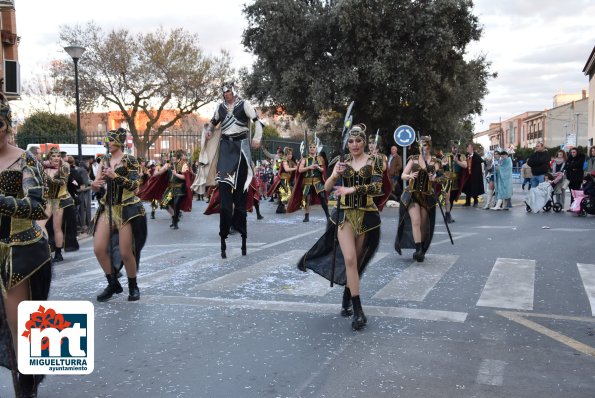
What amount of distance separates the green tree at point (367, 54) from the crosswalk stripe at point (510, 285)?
46.0 ft

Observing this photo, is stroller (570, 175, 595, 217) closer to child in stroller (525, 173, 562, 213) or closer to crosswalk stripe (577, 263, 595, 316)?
child in stroller (525, 173, 562, 213)

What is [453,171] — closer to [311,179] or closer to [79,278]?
[311,179]

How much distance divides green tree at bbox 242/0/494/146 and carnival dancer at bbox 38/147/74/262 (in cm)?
1324

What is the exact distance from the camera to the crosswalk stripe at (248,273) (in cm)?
703

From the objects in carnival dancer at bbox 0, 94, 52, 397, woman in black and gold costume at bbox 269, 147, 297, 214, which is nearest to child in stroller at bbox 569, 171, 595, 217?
woman in black and gold costume at bbox 269, 147, 297, 214

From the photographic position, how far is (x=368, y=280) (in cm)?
733

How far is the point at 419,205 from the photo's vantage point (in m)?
8.61

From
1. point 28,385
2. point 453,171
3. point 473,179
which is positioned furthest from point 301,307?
point 473,179

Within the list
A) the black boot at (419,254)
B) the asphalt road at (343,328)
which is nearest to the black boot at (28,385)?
the asphalt road at (343,328)

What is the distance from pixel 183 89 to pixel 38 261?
33.5 metres

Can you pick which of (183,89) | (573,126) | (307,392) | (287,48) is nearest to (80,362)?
(307,392)

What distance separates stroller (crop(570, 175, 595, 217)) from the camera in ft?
48.2

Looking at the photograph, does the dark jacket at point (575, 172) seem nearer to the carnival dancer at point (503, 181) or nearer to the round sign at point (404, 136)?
the carnival dancer at point (503, 181)

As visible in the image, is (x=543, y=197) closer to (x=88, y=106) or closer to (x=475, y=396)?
(x=475, y=396)
